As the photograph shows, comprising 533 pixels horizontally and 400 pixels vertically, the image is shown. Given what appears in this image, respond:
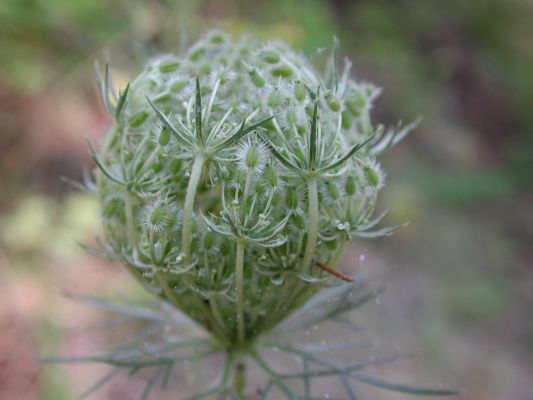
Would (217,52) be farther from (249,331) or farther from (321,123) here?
(249,331)

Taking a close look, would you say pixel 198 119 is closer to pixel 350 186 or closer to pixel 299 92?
pixel 299 92

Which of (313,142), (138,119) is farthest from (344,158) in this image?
(138,119)

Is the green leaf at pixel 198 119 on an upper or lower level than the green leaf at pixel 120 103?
lower

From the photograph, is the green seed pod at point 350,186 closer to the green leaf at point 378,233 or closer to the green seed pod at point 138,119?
the green leaf at point 378,233

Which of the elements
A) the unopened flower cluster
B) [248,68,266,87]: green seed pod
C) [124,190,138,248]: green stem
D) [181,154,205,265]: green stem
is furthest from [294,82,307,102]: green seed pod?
[124,190,138,248]: green stem

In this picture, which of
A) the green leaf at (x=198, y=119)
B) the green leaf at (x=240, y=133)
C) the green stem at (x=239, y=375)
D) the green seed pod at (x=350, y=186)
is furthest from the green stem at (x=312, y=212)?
the green stem at (x=239, y=375)

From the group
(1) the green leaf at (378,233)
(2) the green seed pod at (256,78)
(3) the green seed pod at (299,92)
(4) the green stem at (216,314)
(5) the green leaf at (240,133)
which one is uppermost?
(2) the green seed pod at (256,78)
